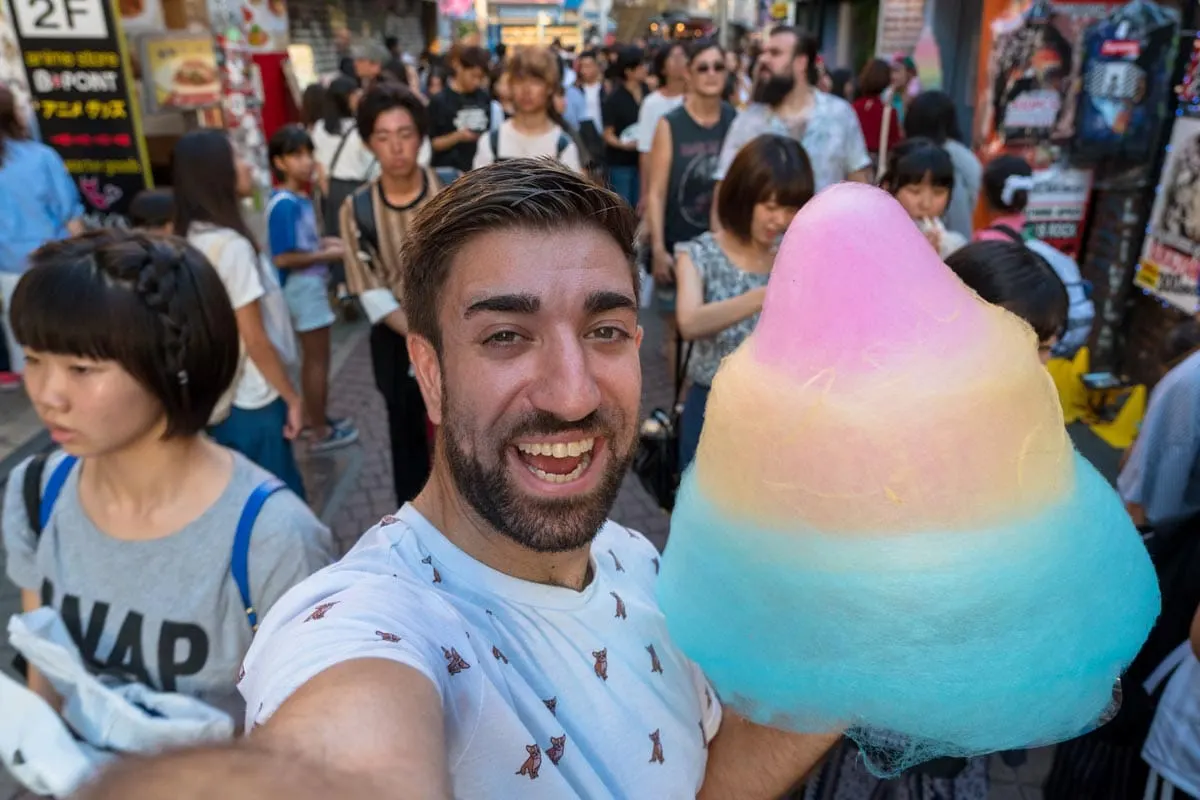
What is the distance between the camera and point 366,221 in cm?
340

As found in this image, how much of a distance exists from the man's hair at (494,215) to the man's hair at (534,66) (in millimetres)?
3799

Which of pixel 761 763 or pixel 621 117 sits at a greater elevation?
pixel 621 117

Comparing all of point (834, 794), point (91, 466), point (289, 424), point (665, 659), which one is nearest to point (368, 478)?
point (289, 424)

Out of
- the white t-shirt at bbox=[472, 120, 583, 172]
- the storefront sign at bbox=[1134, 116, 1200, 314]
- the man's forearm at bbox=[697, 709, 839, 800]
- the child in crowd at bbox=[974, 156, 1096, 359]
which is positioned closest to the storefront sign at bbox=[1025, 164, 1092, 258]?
the storefront sign at bbox=[1134, 116, 1200, 314]

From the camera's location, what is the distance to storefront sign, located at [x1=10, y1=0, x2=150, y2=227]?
5535mm

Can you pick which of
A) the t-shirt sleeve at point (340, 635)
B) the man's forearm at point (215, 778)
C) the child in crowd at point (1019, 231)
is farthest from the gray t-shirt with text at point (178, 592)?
the child in crowd at point (1019, 231)

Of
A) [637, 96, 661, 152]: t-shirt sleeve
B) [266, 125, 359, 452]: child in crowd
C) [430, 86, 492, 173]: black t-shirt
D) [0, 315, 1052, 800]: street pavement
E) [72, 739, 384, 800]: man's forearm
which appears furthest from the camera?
[430, 86, 492, 173]: black t-shirt

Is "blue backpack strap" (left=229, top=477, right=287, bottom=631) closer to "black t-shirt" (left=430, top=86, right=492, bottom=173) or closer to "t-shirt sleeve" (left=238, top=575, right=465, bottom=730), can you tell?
"t-shirt sleeve" (left=238, top=575, right=465, bottom=730)

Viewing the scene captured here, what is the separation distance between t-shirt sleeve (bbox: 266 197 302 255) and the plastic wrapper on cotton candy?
404cm

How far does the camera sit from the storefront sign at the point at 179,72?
6.77 metres

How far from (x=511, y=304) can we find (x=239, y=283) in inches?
93.0

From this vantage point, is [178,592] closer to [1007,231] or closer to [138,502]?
[138,502]

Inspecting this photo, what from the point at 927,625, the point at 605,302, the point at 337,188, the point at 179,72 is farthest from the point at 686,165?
the point at 179,72

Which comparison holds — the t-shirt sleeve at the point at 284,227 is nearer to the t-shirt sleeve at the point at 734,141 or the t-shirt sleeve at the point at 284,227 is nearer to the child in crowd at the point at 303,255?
the child in crowd at the point at 303,255
